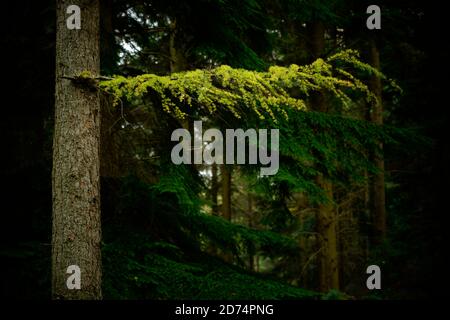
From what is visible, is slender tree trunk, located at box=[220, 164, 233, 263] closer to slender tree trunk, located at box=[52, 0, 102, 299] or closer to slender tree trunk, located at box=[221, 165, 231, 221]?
slender tree trunk, located at box=[221, 165, 231, 221]

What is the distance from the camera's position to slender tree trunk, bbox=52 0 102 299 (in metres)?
3.67

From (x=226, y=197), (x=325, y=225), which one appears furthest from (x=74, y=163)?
(x=226, y=197)

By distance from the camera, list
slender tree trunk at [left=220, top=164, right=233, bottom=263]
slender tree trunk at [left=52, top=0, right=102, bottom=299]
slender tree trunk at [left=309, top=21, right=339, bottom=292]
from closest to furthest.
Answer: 1. slender tree trunk at [left=52, top=0, right=102, bottom=299]
2. slender tree trunk at [left=309, top=21, right=339, bottom=292]
3. slender tree trunk at [left=220, top=164, right=233, bottom=263]

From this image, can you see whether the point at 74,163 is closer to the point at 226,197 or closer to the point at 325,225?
the point at 325,225

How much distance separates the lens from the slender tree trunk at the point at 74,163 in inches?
144

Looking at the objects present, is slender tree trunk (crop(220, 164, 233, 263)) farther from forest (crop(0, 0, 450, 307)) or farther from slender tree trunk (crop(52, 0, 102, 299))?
slender tree trunk (crop(52, 0, 102, 299))

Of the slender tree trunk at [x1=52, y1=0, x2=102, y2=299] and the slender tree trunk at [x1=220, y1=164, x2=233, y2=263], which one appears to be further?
the slender tree trunk at [x1=220, y1=164, x2=233, y2=263]

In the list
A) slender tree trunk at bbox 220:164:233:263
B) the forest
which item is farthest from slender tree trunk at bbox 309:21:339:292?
slender tree trunk at bbox 220:164:233:263

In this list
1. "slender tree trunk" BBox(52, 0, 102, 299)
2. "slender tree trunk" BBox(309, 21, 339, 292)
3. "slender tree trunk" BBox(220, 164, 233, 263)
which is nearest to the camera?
"slender tree trunk" BBox(52, 0, 102, 299)
